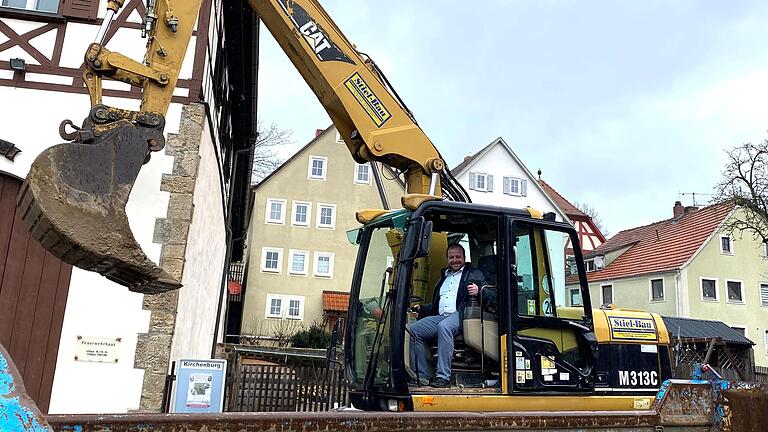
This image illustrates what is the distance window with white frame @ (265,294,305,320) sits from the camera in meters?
29.1

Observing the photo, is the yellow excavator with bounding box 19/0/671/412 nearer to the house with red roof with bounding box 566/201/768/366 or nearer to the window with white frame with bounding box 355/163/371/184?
the window with white frame with bounding box 355/163/371/184

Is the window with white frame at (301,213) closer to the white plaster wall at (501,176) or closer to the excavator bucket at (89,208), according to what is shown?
the white plaster wall at (501,176)

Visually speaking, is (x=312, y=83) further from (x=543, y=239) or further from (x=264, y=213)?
(x=264, y=213)

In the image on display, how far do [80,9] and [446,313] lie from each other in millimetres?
6221

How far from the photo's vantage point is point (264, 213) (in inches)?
1181

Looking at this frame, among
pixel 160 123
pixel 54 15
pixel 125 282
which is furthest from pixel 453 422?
pixel 54 15

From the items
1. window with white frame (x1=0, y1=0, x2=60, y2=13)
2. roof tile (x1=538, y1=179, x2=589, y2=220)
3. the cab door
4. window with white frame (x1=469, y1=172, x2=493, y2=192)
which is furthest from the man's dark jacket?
roof tile (x1=538, y1=179, x2=589, y2=220)

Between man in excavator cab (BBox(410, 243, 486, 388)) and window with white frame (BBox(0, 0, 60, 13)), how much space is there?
20.1 ft

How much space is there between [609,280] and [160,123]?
34920 millimetres

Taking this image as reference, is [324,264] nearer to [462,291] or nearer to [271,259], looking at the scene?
[271,259]

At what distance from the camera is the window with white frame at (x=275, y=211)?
98.4ft

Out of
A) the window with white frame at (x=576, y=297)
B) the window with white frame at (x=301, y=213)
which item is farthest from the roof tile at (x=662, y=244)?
the window with white frame at (x=576, y=297)

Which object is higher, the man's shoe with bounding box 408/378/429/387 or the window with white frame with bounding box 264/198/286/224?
the window with white frame with bounding box 264/198/286/224

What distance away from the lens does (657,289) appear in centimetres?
3241
